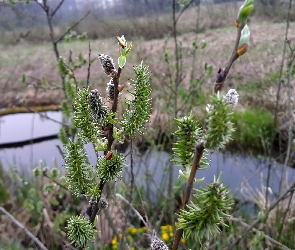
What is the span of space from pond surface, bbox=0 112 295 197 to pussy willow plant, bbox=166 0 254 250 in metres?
2.15

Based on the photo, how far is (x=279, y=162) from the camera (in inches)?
169

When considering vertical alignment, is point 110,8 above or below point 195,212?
above

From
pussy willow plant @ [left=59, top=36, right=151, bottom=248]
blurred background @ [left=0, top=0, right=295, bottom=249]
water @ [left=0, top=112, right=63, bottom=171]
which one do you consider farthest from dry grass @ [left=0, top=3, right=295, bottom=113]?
pussy willow plant @ [left=59, top=36, right=151, bottom=248]

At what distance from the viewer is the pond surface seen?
11.9ft

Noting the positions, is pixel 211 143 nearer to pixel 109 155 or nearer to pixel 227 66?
pixel 227 66

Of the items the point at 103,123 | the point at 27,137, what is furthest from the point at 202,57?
the point at 103,123

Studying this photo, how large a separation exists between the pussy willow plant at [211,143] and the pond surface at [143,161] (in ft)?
7.06

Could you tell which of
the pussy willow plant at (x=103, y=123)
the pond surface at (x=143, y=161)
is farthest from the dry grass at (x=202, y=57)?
the pussy willow plant at (x=103, y=123)

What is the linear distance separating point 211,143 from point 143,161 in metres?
2.39

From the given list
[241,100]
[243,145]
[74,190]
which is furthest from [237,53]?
[241,100]

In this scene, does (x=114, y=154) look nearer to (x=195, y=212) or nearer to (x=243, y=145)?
(x=195, y=212)

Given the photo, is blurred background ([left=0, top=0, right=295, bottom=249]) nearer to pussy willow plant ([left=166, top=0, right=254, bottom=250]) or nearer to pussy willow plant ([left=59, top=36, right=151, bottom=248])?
pussy willow plant ([left=59, top=36, right=151, bottom=248])

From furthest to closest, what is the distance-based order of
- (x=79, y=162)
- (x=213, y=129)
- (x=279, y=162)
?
(x=279, y=162) → (x=79, y=162) → (x=213, y=129)

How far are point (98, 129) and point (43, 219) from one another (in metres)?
2.99
